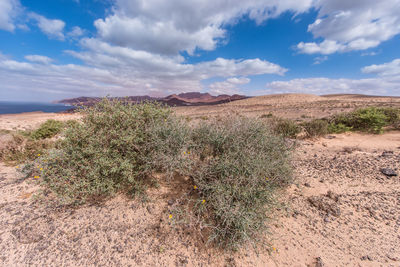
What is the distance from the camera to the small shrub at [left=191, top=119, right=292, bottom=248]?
1921 millimetres

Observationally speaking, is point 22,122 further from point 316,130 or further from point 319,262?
point 316,130

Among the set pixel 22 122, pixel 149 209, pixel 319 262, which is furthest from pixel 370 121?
pixel 22 122

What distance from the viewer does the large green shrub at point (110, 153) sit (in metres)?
2.30

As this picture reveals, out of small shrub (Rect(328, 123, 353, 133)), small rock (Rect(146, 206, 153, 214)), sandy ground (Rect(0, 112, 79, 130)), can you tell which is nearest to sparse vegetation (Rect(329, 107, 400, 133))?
small shrub (Rect(328, 123, 353, 133))

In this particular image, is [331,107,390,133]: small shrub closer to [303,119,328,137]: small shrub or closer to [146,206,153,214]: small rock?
[303,119,328,137]: small shrub

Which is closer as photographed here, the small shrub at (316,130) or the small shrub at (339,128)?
the small shrub at (316,130)

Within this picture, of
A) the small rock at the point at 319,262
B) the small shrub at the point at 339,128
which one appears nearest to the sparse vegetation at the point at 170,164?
the small rock at the point at 319,262

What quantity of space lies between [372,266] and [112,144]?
385cm

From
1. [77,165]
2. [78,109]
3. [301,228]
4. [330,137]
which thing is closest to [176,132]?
[77,165]

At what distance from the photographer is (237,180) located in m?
2.15

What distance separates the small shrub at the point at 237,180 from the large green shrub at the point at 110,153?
0.57m

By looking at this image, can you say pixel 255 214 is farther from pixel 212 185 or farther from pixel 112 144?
pixel 112 144

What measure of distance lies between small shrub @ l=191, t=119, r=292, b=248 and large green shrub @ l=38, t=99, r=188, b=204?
567 mm

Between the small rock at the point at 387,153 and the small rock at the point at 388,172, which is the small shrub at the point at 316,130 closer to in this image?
the small rock at the point at 387,153
